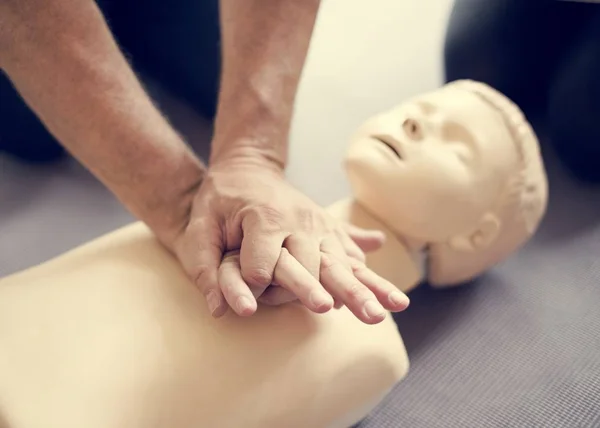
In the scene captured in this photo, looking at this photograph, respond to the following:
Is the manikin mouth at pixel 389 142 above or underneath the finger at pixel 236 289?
underneath

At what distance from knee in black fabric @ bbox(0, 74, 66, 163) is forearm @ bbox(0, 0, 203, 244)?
41 cm

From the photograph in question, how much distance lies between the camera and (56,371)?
645mm

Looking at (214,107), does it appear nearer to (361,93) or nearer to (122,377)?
(361,93)

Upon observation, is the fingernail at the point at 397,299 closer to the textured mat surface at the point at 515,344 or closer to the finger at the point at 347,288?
the finger at the point at 347,288

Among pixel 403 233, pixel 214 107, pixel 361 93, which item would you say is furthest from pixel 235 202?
pixel 361 93

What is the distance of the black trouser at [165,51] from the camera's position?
1.19 meters

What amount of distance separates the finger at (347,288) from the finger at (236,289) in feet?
0.28

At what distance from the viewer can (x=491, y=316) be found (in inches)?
41.2

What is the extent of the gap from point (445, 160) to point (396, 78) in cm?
66

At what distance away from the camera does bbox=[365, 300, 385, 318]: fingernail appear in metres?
0.63

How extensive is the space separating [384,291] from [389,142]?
1.05 feet

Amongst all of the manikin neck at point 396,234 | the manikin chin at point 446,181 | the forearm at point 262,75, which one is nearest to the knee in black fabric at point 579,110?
the manikin chin at point 446,181

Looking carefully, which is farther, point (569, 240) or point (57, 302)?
point (569, 240)

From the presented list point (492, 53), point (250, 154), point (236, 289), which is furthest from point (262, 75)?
point (492, 53)
